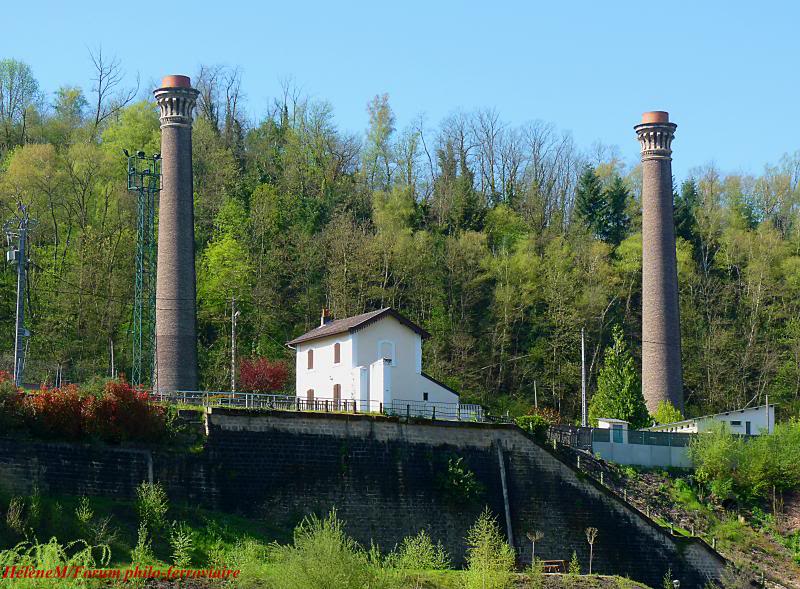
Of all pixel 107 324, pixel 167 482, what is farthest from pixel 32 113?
pixel 167 482

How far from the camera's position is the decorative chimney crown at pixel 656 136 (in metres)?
62.2

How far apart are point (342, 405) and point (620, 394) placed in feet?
48.2

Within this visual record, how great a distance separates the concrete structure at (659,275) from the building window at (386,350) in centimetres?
1683

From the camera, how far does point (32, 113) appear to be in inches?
3002

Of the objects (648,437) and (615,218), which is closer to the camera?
(648,437)

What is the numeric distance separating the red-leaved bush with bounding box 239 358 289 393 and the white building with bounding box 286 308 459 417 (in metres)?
10.3

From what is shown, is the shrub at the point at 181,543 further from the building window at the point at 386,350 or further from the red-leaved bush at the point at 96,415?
the building window at the point at 386,350

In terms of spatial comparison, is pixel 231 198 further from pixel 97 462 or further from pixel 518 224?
pixel 97 462

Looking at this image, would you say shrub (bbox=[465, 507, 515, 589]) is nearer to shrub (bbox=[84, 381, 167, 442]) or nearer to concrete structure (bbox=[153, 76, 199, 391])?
shrub (bbox=[84, 381, 167, 442])

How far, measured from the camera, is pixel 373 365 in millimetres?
44594

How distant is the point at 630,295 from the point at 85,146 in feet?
95.8

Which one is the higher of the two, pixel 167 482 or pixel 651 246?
pixel 651 246

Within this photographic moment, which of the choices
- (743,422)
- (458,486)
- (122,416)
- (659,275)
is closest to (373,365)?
(458,486)

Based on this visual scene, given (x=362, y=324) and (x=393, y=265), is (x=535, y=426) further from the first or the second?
(x=393, y=265)
